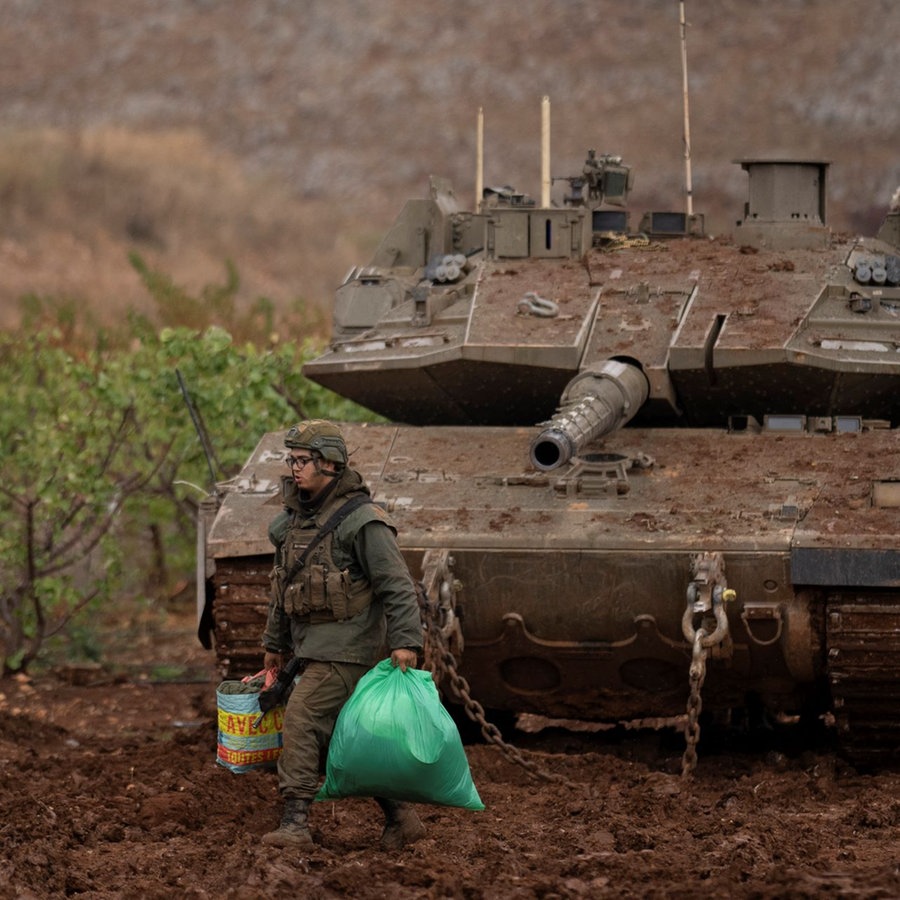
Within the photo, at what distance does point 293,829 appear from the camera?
336 inches

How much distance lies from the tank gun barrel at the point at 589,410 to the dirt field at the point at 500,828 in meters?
1.53

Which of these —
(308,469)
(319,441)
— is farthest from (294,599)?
(319,441)

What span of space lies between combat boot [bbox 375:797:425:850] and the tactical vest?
0.76 m

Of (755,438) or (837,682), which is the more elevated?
(755,438)

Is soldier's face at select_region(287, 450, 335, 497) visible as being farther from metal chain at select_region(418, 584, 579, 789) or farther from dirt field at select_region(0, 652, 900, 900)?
dirt field at select_region(0, 652, 900, 900)

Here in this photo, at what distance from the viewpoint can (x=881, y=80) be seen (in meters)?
39.9

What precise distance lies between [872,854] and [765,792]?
175cm

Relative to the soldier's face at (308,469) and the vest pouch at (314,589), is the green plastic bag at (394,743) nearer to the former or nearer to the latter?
the vest pouch at (314,589)

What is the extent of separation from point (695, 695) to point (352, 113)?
34.5m

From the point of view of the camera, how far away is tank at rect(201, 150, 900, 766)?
1005cm

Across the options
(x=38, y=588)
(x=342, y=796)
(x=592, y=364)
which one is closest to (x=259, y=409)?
(x=38, y=588)

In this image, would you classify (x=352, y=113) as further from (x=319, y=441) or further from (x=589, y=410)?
(x=319, y=441)

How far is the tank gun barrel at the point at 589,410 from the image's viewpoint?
1022 cm

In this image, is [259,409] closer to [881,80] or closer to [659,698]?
[659,698]
